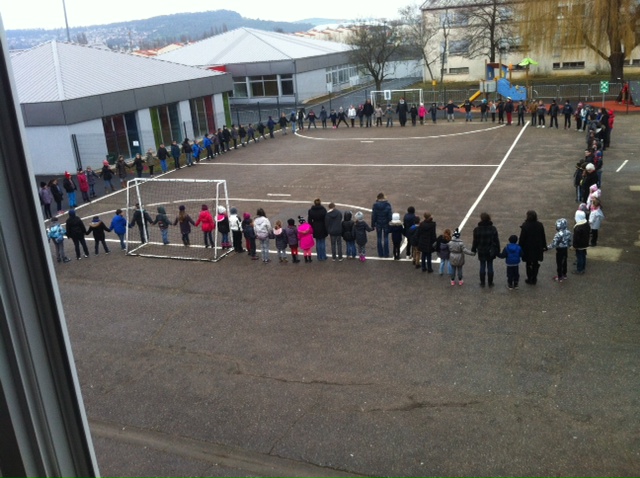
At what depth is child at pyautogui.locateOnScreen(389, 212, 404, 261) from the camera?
14930 mm

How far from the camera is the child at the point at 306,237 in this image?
49.9 ft

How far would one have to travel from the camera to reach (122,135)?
31.5m

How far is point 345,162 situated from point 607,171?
1123 centimetres

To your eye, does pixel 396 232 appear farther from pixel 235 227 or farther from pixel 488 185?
pixel 488 185

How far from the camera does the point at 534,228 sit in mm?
12703

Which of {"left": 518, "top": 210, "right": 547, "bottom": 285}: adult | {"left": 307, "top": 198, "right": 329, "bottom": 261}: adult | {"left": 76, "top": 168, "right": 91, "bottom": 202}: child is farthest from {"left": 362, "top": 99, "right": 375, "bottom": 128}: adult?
{"left": 518, "top": 210, "right": 547, "bottom": 285}: adult

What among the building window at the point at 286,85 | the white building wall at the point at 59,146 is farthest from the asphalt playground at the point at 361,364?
the building window at the point at 286,85

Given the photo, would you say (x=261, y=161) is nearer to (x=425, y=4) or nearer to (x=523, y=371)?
(x=523, y=371)

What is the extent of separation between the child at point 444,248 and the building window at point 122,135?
832 inches

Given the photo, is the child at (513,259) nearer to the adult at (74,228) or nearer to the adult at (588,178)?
the adult at (588,178)

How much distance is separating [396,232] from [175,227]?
26.6 ft

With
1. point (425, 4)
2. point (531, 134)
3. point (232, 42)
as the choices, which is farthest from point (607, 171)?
point (425, 4)

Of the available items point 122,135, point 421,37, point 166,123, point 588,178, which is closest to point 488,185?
point 588,178

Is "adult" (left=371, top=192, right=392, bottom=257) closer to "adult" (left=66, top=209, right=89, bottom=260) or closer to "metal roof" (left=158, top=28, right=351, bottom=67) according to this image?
"adult" (left=66, top=209, right=89, bottom=260)
